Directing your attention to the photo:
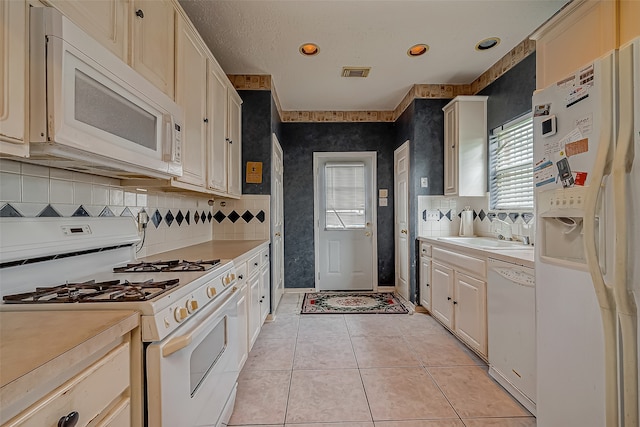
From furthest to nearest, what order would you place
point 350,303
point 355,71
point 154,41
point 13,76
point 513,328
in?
1. point 350,303
2. point 355,71
3. point 513,328
4. point 154,41
5. point 13,76

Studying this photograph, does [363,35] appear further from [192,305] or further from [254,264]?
[192,305]

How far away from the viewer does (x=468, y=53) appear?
2787 mm

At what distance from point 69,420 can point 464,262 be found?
2.49 m

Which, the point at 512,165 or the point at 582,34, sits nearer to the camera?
the point at 582,34

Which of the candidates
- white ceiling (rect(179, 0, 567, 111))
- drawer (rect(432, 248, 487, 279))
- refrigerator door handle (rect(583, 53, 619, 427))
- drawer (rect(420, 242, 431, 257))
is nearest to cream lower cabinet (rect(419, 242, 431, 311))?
drawer (rect(420, 242, 431, 257))

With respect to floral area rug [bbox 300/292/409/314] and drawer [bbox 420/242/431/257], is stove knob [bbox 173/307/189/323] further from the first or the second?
drawer [bbox 420/242/431/257]

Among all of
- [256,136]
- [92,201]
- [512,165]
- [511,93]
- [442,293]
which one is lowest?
[442,293]

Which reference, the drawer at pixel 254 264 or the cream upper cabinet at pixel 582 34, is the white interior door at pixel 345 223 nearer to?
the drawer at pixel 254 264

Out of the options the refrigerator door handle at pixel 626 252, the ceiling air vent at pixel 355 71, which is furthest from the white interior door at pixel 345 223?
the refrigerator door handle at pixel 626 252

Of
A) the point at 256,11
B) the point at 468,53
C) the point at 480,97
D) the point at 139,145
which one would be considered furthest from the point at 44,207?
the point at 480,97

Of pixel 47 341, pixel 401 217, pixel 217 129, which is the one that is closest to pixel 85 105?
pixel 47 341

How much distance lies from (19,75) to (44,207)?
0.61 metres

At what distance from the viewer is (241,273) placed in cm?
204

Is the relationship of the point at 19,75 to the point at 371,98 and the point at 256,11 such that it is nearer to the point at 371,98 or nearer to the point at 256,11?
the point at 256,11
